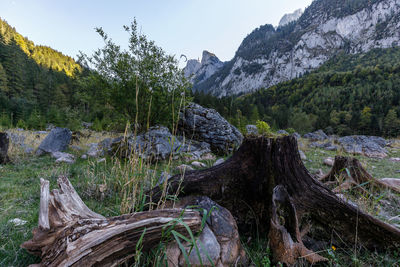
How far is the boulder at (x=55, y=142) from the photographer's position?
6228 mm

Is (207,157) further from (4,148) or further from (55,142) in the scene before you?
(4,148)

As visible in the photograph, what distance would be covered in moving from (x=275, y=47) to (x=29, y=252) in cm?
17552

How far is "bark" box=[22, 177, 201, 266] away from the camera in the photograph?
104 cm

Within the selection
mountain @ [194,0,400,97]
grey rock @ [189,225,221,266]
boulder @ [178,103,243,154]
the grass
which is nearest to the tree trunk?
the grass

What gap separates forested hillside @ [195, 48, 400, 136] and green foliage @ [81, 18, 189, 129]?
1425 cm

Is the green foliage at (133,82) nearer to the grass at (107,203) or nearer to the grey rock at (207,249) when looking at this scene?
the grass at (107,203)

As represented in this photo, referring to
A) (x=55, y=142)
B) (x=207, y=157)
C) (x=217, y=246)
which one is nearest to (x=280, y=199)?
(x=217, y=246)

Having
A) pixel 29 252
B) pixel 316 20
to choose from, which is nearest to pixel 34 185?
pixel 29 252

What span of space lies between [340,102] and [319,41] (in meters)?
103

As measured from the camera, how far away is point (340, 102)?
55312 mm

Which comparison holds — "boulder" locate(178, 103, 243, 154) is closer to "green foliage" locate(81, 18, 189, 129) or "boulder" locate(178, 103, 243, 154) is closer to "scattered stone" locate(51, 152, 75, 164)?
"green foliage" locate(81, 18, 189, 129)

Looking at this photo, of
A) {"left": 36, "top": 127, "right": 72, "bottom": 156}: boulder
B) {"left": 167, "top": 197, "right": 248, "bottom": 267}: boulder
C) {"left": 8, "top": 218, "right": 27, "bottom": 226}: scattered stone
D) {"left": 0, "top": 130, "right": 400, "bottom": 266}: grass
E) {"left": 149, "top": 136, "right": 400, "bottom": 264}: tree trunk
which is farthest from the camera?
{"left": 36, "top": 127, "right": 72, "bottom": 156}: boulder

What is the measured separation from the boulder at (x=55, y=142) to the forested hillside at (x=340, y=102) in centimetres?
1676

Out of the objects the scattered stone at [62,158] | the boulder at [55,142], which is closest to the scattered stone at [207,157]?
the scattered stone at [62,158]
